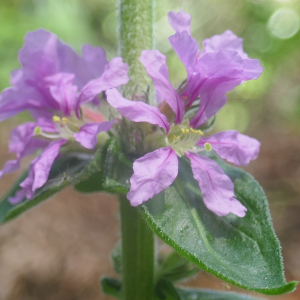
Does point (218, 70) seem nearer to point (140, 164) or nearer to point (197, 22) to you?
point (140, 164)

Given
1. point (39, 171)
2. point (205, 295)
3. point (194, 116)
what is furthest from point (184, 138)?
point (205, 295)

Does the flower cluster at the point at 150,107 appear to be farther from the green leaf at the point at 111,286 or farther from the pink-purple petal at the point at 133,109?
the green leaf at the point at 111,286

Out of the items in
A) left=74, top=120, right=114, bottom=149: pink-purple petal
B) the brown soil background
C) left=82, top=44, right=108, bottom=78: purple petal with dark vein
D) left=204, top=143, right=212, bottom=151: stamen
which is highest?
left=82, top=44, right=108, bottom=78: purple petal with dark vein

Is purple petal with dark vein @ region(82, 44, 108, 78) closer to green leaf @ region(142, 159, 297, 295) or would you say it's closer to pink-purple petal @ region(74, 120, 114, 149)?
pink-purple petal @ region(74, 120, 114, 149)

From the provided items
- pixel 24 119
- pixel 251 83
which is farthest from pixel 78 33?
pixel 251 83

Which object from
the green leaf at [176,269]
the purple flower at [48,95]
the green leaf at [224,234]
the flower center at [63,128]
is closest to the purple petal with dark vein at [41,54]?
the purple flower at [48,95]

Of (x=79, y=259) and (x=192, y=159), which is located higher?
(x=192, y=159)

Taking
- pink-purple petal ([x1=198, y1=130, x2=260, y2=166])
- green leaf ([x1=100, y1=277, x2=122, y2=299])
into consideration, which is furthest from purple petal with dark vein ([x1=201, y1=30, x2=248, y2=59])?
green leaf ([x1=100, y1=277, x2=122, y2=299])
